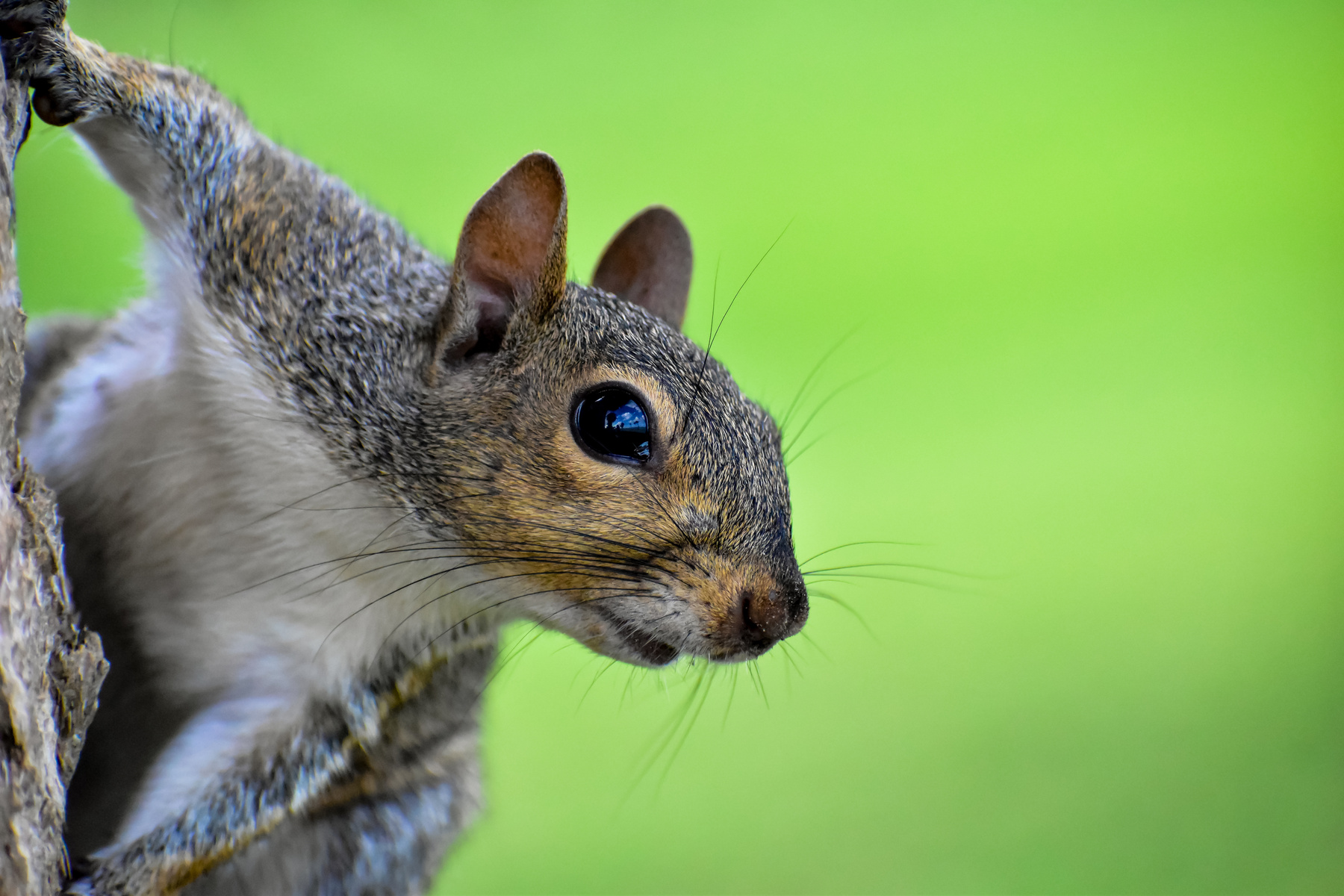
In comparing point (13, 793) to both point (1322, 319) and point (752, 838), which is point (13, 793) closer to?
point (752, 838)

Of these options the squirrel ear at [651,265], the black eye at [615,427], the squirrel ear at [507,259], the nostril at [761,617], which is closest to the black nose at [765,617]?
the nostril at [761,617]

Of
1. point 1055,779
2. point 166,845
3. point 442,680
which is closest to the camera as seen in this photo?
point 166,845

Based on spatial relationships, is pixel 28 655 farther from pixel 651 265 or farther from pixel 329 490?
pixel 651 265

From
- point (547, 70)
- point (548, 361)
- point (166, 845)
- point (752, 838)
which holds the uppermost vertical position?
point (547, 70)

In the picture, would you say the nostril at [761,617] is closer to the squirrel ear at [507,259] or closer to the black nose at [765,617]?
the black nose at [765,617]

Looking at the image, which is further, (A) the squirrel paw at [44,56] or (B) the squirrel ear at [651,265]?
(B) the squirrel ear at [651,265]

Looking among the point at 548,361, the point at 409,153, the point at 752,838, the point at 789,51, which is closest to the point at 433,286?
the point at 548,361
